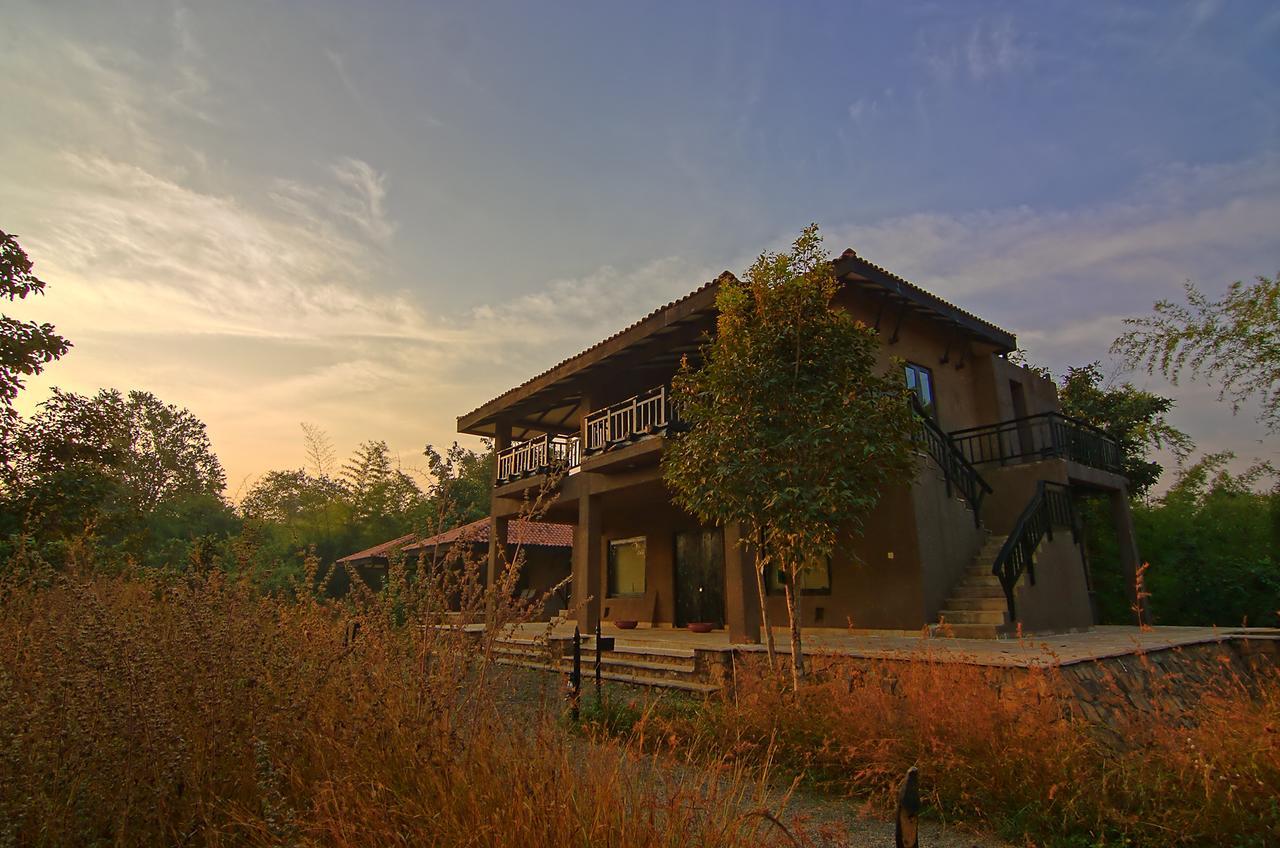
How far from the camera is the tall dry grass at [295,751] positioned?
8.41 feet

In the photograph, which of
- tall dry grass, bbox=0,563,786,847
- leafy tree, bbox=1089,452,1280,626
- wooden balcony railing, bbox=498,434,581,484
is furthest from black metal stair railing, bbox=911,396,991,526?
tall dry grass, bbox=0,563,786,847

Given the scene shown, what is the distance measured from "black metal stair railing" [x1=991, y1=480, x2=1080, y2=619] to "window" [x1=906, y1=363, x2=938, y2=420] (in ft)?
8.56

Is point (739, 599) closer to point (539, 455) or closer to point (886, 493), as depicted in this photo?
point (886, 493)

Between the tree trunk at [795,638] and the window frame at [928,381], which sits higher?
the window frame at [928,381]

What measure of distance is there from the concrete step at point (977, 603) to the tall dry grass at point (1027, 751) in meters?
4.14

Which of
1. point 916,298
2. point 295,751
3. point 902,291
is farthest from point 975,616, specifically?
point 295,751

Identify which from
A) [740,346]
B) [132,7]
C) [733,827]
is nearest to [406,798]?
[733,827]

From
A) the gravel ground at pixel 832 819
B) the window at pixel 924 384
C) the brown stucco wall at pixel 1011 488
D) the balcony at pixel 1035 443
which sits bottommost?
the gravel ground at pixel 832 819

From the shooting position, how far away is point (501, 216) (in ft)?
35.7

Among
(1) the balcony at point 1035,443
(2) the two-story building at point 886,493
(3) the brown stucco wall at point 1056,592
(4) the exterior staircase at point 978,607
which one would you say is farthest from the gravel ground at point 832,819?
(1) the balcony at point 1035,443

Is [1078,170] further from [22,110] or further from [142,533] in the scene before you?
[142,533]

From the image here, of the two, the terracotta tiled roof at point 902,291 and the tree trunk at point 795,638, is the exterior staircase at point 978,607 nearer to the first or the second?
the tree trunk at point 795,638

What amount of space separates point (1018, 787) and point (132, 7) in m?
10.9

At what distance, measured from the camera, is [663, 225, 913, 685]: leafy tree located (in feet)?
23.5
